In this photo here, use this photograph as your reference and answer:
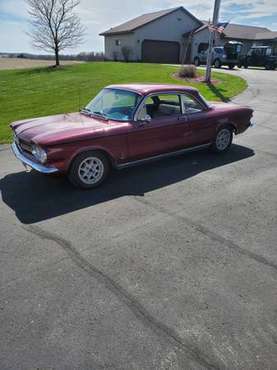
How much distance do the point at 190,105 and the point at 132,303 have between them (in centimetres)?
451

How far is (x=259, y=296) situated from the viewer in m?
2.99

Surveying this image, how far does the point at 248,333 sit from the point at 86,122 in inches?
159

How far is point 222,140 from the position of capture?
22.9 feet

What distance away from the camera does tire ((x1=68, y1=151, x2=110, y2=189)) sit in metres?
5.05

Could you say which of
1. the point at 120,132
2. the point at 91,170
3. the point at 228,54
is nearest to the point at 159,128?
the point at 120,132

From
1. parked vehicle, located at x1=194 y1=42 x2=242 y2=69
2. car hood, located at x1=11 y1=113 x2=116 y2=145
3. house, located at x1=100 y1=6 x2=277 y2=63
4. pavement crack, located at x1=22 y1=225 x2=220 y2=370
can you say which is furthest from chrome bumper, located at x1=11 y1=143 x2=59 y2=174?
house, located at x1=100 y1=6 x2=277 y2=63

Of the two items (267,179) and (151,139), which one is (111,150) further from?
(267,179)

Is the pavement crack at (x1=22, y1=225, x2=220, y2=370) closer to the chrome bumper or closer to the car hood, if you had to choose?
the chrome bumper

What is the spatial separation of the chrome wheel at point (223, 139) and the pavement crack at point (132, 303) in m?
4.31

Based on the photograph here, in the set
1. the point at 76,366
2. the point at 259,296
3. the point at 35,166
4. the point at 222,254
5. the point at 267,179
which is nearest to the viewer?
the point at 76,366

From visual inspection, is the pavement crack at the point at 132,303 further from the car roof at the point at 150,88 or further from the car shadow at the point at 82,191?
the car roof at the point at 150,88

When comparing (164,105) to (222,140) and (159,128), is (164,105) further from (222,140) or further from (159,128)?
(222,140)

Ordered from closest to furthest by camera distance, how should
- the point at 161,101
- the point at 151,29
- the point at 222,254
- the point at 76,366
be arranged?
the point at 76,366 < the point at 222,254 < the point at 161,101 < the point at 151,29

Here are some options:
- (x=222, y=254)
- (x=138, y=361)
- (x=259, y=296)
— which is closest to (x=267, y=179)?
(x=222, y=254)
